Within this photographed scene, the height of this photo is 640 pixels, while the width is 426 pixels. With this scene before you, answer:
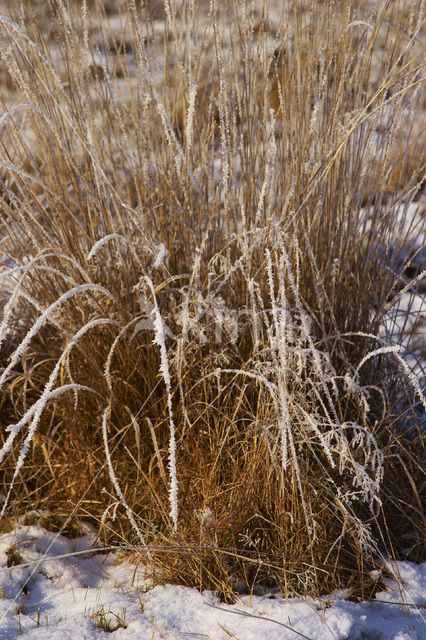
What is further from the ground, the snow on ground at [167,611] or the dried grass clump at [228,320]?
the dried grass clump at [228,320]

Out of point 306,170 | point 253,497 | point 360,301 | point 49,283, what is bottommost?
point 253,497

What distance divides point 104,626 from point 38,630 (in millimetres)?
132

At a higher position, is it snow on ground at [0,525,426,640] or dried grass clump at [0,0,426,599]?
dried grass clump at [0,0,426,599]

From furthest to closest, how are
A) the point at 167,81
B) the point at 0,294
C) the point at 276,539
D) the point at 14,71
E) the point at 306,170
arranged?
1. the point at 0,294
2. the point at 167,81
3. the point at 14,71
4. the point at 306,170
5. the point at 276,539

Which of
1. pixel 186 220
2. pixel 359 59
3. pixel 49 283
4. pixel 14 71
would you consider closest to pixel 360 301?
pixel 186 220

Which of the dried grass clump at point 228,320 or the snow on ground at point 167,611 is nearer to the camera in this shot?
the snow on ground at point 167,611

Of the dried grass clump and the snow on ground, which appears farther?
the dried grass clump

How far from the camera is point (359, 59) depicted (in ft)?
4.57

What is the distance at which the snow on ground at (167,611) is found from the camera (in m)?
1.09

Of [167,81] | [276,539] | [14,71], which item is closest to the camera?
[276,539]

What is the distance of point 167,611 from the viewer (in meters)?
1.15

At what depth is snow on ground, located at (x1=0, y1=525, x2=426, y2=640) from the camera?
109 cm

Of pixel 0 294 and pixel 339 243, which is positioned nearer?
pixel 339 243

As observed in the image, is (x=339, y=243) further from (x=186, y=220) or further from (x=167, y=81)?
(x=167, y=81)
